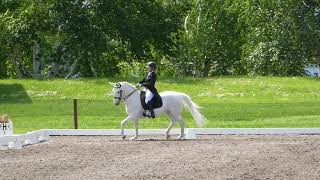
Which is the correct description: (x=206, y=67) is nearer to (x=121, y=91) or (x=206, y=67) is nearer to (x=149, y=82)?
(x=121, y=91)

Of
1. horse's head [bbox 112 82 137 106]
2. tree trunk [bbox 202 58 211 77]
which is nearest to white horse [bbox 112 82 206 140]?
horse's head [bbox 112 82 137 106]

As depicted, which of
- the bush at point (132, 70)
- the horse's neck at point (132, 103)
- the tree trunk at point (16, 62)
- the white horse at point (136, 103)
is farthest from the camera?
the bush at point (132, 70)

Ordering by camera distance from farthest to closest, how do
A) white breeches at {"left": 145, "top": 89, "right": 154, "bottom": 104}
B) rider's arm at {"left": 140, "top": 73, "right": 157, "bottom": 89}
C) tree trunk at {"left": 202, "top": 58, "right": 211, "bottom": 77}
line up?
tree trunk at {"left": 202, "top": 58, "right": 211, "bottom": 77} → white breeches at {"left": 145, "top": 89, "right": 154, "bottom": 104} → rider's arm at {"left": 140, "top": 73, "right": 157, "bottom": 89}

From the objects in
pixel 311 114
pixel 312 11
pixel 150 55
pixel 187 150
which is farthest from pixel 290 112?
pixel 150 55

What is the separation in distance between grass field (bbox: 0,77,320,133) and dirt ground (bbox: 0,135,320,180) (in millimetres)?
6527

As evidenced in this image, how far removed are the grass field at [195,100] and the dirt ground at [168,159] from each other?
653cm

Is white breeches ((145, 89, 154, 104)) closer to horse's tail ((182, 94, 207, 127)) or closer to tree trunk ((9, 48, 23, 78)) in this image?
horse's tail ((182, 94, 207, 127))

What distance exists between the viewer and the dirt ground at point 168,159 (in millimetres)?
12797

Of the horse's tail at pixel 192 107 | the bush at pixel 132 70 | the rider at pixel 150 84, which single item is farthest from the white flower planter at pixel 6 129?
the bush at pixel 132 70

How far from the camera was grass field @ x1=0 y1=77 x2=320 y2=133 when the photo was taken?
1078 inches

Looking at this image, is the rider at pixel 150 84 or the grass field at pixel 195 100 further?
the grass field at pixel 195 100

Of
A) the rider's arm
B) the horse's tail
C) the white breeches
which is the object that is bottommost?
the horse's tail

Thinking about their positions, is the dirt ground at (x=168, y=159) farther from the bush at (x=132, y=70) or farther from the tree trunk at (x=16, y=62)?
the bush at (x=132, y=70)

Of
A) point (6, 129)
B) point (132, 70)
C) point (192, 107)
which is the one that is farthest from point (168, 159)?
point (132, 70)
